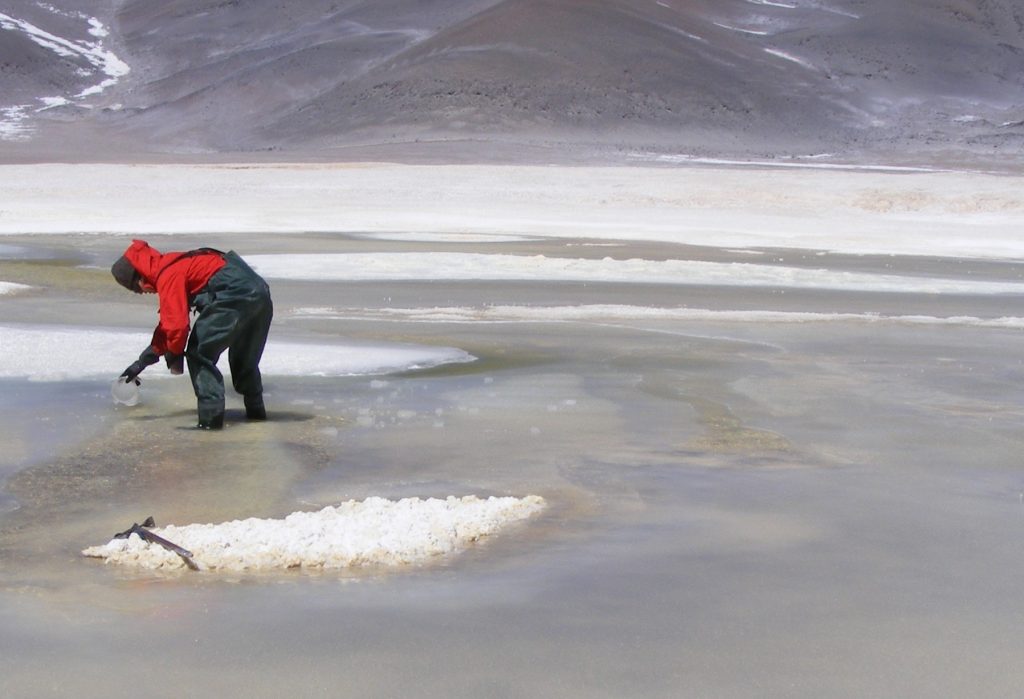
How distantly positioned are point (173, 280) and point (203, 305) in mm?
244

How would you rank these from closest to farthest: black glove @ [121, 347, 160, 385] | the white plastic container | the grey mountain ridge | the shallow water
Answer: the shallow water < black glove @ [121, 347, 160, 385] < the white plastic container < the grey mountain ridge

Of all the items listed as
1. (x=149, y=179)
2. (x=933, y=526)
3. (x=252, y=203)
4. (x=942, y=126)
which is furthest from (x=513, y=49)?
(x=933, y=526)

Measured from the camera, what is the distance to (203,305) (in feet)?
25.8

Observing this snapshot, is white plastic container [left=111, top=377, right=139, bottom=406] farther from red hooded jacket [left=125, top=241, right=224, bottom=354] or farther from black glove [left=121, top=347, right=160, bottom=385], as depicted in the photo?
red hooded jacket [left=125, top=241, right=224, bottom=354]

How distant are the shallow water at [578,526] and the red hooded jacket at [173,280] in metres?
0.48

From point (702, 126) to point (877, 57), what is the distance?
2038 centimetres

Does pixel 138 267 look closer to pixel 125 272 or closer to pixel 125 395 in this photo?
pixel 125 272

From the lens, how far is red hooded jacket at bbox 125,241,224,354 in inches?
299

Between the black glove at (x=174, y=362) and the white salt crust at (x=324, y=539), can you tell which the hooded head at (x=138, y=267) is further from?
the white salt crust at (x=324, y=539)

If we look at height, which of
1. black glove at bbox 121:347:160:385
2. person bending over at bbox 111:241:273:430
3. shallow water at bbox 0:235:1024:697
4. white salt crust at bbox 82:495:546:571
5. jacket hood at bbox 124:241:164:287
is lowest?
shallow water at bbox 0:235:1024:697

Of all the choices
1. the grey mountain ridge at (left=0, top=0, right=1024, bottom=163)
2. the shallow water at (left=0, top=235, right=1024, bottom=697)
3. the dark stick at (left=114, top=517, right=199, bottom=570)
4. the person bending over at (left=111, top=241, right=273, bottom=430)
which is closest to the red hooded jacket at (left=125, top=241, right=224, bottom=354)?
the person bending over at (left=111, top=241, right=273, bottom=430)

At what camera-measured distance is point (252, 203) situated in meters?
32.3

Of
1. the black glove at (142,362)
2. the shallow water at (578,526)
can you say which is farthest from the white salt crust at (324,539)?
the black glove at (142,362)

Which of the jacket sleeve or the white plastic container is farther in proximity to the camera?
the white plastic container
